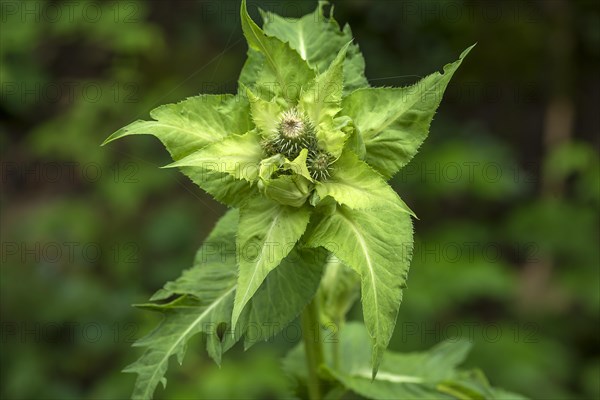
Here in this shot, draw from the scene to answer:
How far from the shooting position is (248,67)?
5.77 ft

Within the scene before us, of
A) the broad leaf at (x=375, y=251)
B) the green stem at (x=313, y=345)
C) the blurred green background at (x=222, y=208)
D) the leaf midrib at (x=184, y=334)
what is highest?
the broad leaf at (x=375, y=251)

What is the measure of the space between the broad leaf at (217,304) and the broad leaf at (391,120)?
11.2 inches

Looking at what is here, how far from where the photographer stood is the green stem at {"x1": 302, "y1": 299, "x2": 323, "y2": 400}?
1.83 metres

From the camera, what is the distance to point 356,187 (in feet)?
5.04

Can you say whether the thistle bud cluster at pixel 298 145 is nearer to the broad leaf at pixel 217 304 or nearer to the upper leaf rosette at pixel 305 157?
the upper leaf rosette at pixel 305 157

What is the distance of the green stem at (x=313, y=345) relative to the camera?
1825 mm

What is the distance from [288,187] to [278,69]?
0.31m

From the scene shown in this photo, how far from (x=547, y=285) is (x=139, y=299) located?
3.22 m

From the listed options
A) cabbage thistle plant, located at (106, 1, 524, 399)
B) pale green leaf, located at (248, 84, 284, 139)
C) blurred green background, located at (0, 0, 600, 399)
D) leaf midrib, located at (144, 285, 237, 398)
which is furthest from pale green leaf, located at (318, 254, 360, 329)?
blurred green background, located at (0, 0, 600, 399)

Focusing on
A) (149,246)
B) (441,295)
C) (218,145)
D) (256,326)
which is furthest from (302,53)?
(149,246)

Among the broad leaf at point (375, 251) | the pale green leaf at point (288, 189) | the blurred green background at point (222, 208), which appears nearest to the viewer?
the broad leaf at point (375, 251)

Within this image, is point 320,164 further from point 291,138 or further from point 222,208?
point 222,208

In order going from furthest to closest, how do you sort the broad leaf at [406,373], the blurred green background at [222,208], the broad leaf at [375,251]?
the blurred green background at [222,208], the broad leaf at [406,373], the broad leaf at [375,251]

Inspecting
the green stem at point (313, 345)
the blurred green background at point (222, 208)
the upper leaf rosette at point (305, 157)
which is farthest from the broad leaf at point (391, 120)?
the blurred green background at point (222, 208)
